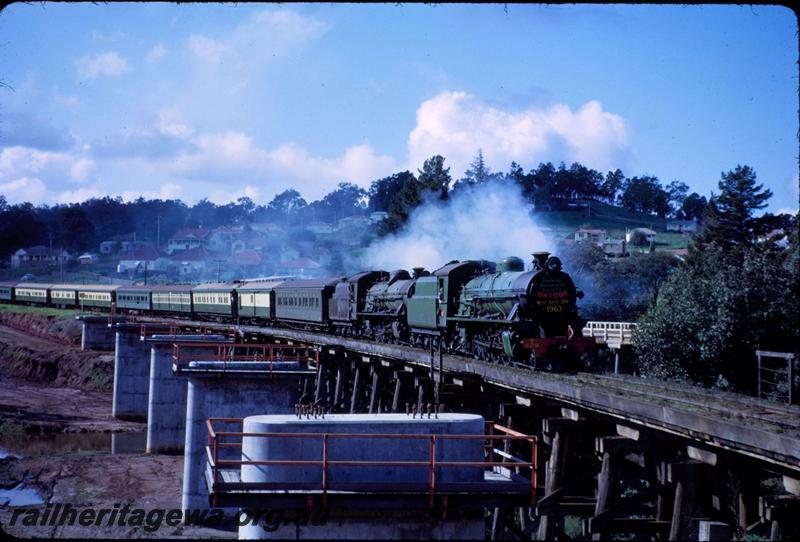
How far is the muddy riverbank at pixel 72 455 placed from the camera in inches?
816

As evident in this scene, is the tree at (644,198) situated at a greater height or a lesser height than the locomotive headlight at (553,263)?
greater

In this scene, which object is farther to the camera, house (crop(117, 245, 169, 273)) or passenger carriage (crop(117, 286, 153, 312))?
house (crop(117, 245, 169, 273))

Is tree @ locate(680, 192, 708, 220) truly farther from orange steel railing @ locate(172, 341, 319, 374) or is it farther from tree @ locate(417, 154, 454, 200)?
orange steel railing @ locate(172, 341, 319, 374)

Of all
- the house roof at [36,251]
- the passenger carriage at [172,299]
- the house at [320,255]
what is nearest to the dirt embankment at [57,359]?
the passenger carriage at [172,299]

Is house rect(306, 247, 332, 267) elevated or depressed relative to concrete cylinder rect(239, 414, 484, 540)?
elevated

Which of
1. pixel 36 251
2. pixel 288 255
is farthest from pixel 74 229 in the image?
pixel 288 255

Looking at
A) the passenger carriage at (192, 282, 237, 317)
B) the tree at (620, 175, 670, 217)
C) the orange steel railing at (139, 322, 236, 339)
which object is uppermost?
the tree at (620, 175, 670, 217)

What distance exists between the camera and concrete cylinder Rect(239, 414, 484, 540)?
31.8 feet

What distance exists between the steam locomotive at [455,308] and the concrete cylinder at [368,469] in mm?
3262

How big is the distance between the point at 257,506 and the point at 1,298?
8605 centimetres

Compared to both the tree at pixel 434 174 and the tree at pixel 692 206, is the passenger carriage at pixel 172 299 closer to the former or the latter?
the tree at pixel 434 174

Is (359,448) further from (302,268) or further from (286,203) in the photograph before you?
(286,203)

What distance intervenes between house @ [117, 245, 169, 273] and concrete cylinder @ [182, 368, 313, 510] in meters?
111

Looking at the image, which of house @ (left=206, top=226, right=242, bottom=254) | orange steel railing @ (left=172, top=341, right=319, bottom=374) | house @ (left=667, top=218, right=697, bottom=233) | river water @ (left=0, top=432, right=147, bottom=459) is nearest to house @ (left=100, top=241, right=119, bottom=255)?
house @ (left=206, top=226, right=242, bottom=254)
